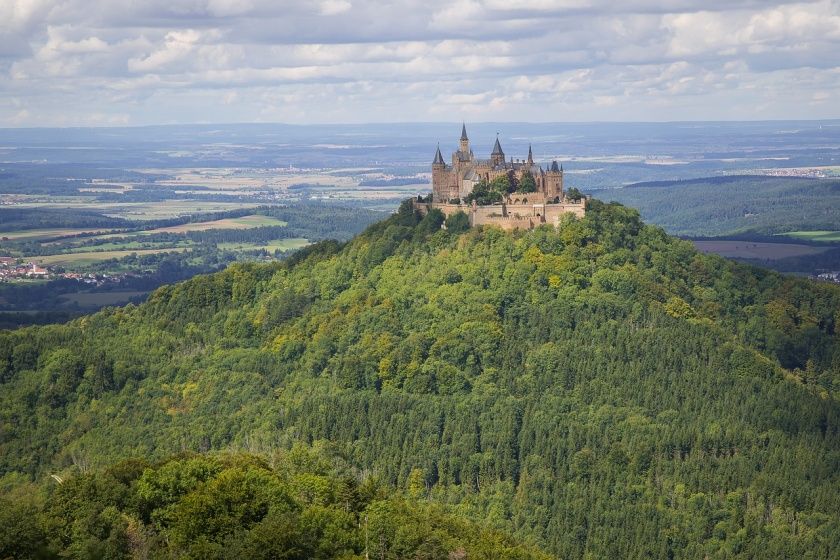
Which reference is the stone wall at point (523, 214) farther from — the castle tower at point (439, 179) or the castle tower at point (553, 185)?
the castle tower at point (439, 179)

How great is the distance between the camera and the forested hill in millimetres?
98375

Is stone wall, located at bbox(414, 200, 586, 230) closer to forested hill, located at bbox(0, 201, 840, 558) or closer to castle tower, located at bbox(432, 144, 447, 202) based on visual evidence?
forested hill, located at bbox(0, 201, 840, 558)

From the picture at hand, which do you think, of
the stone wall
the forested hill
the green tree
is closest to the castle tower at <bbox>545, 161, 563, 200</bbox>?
the stone wall

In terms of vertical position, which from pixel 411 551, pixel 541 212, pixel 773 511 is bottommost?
pixel 773 511

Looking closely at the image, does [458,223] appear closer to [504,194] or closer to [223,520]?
[504,194]

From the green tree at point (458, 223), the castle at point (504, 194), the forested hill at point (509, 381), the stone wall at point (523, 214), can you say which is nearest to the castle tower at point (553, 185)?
the castle at point (504, 194)

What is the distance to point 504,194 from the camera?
130 m

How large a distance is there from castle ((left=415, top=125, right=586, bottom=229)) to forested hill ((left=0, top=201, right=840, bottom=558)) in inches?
84.2

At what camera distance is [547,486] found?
99625 millimetres

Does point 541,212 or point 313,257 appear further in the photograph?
point 313,257

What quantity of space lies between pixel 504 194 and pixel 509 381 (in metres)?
22.3

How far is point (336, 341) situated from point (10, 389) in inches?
1029

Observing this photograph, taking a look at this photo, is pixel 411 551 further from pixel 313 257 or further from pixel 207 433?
pixel 313 257

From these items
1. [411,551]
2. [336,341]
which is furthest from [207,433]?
[411,551]
